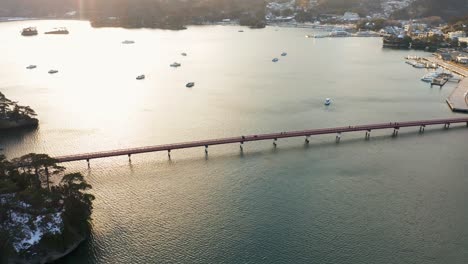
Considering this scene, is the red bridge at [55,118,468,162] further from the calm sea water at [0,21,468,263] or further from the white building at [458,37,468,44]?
the white building at [458,37,468,44]

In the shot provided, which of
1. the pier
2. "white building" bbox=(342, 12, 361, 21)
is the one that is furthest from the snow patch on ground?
"white building" bbox=(342, 12, 361, 21)

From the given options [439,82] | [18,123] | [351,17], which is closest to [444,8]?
[351,17]

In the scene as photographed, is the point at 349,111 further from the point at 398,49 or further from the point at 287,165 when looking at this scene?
the point at 398,49

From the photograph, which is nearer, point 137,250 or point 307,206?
point 137,250

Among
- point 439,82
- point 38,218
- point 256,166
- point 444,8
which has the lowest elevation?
point 256,166

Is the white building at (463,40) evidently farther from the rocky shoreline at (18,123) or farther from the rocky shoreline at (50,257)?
the rocky shoreline at (50,257)

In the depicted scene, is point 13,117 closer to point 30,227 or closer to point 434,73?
point 30,227

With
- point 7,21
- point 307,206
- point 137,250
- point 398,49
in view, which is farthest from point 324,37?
point 7,21
